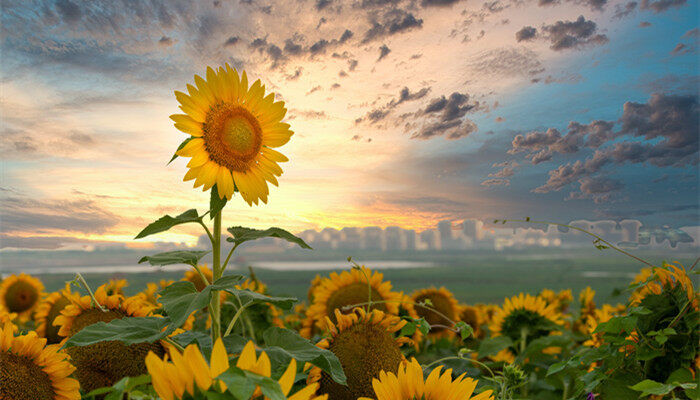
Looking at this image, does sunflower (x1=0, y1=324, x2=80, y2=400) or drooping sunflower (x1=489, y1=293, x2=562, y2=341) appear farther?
drooping sunflower (x1=489, y1=293, x2=562, y2=341)

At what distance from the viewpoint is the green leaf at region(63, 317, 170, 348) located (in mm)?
869

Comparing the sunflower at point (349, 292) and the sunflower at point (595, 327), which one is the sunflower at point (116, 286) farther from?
the sunflower at point (595, 327)

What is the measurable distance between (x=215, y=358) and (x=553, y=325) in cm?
200

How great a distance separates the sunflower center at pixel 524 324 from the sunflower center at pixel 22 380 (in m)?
1.86

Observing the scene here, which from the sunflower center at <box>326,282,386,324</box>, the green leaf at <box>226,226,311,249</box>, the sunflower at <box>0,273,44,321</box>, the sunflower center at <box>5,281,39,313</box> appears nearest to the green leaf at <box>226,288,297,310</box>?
the green leaf at <box>226,226,311,249</box>

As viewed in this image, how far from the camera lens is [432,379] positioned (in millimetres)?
829

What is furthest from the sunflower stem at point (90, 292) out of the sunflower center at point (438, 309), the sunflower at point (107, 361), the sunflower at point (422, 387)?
the sunflower center at point (438, 309)

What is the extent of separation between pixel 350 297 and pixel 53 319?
1.03 meters

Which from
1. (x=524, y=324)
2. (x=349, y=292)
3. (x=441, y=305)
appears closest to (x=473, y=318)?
(x=441, y=305)

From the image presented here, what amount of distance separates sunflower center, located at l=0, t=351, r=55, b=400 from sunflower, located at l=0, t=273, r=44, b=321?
207 centimetres

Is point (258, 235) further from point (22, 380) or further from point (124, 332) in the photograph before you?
point (22, 380)

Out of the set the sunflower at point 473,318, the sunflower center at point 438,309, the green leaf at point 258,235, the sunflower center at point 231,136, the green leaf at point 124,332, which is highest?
the sunflower center at point 231,136

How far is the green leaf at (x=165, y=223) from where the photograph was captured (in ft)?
3.05

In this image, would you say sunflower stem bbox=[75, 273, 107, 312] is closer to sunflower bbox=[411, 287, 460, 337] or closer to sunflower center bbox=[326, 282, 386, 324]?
sunflower center bbox=[326, 282, 386, 324]
